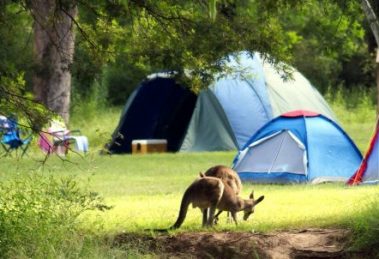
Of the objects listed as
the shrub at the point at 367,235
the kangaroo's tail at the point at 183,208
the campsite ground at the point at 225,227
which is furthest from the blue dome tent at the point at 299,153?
the shrub at the point at 367,235

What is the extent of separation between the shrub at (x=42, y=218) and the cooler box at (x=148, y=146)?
12521 millimetres

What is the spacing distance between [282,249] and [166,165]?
29.5 feet

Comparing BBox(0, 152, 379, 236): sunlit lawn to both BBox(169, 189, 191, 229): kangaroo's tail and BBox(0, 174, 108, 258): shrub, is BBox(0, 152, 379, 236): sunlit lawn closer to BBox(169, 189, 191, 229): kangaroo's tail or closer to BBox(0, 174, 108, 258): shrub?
BBox(169, 189, 191, 229): kangaroo's tail

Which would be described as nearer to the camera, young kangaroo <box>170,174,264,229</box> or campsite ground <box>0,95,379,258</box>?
campsite ground <box>0,95,379,258</box>

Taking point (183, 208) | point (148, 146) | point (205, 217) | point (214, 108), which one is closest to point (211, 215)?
point (205, 217)

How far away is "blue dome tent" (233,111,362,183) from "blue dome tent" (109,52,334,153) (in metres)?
4.39

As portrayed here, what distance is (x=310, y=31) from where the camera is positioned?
3728 centimetres

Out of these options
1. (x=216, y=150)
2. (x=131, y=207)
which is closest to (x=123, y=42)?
(x=131, y=207)

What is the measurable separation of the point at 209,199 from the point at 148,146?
13.0m

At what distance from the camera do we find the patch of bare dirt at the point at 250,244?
29.5 ft

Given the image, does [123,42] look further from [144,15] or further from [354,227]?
[354,227]

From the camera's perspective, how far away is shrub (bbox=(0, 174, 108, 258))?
8.48 meters

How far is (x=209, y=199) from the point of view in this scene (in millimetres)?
9516

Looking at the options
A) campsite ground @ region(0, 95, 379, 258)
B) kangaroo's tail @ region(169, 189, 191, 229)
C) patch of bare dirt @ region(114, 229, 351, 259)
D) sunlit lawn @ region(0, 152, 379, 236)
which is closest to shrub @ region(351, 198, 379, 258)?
campsite ground @ region(0, 95, 379, 258)
